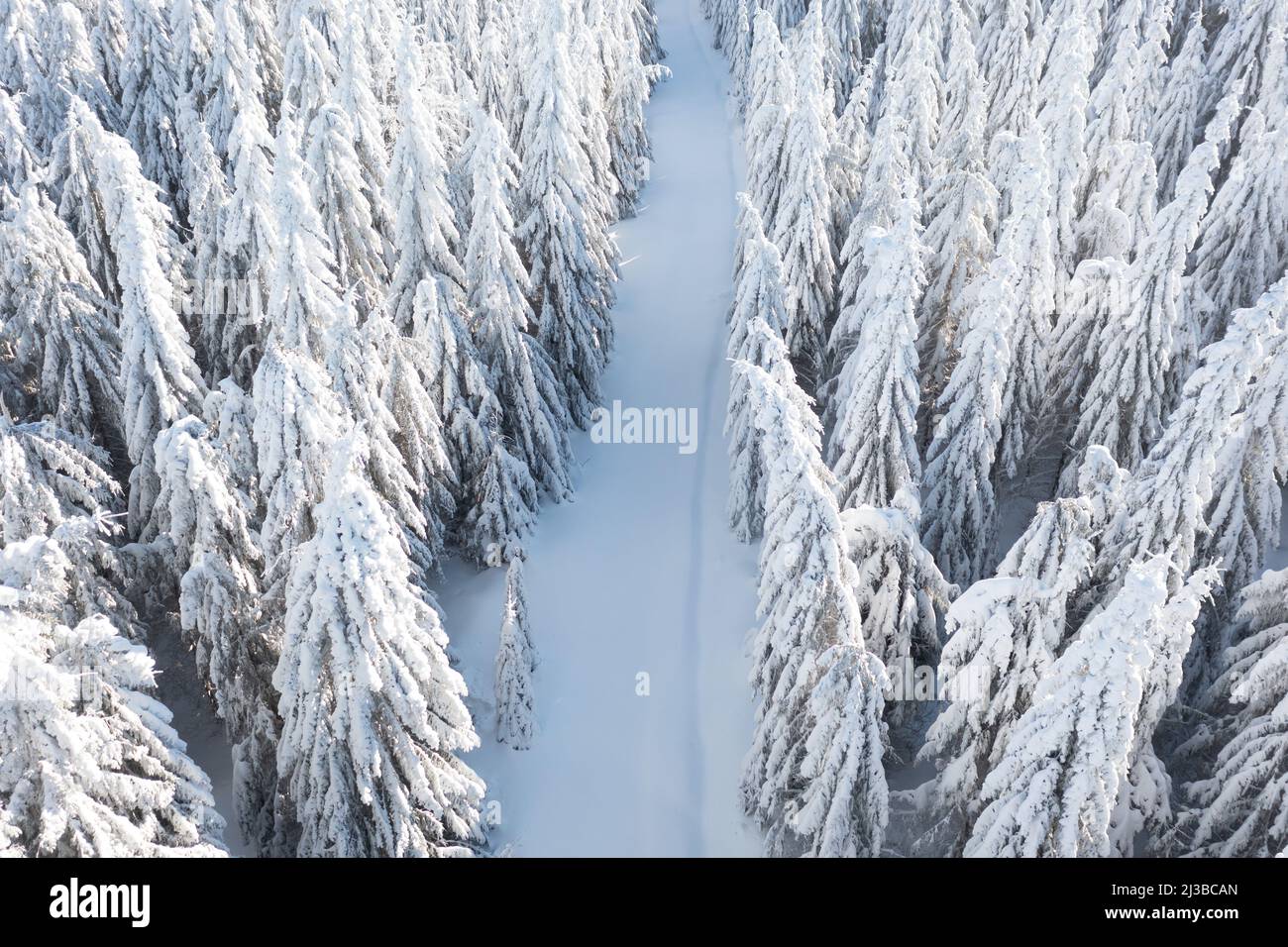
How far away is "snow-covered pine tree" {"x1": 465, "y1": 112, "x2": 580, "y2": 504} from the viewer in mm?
22031

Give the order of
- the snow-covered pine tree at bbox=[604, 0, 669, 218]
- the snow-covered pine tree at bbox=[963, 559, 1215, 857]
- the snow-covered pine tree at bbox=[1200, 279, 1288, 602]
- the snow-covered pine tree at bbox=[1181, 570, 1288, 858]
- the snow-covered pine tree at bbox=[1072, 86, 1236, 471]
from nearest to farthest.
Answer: the snow-covered pine tree at bbox=[963, 559, 1215, 857] → the snow-covered pine tree at bbox=[1181, 570, 1288, 858] → the snow-covered pine tree at bbox=[1200, 279, 1288, 602] → the snow-covered pine tree at bbox=[1072, 86, 1236, 471] → the snow-covered pine tree at bbox=[604, 0, 669, 218]

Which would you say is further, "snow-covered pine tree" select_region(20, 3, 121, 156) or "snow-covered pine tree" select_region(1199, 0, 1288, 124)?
"snow-covered pine tree" select_region(1199, 0, 1288, 124)

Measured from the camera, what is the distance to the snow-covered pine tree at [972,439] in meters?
18.6

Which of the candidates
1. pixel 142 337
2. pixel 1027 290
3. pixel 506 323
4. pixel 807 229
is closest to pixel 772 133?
pixel 807 229

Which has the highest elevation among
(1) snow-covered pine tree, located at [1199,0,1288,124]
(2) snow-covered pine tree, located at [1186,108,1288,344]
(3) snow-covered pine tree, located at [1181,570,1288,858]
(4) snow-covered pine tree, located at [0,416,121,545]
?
(1) snow-covered pine tree, located at [1199,0,1288,124]

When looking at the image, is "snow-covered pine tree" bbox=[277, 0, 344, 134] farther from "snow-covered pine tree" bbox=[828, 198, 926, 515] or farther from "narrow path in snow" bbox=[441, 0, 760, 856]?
"snow-covered pine tree" bbox=[828, 198, 926, 515]

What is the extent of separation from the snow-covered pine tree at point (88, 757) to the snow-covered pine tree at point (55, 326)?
345 inches

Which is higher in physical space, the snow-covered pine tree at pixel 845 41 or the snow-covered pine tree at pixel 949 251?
the snow-covered pine tree at pixel 845 41

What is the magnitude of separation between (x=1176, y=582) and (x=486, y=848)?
1331cm

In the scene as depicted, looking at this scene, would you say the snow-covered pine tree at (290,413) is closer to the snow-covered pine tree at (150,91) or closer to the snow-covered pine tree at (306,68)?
the snow-covered pine tree at (306,68)

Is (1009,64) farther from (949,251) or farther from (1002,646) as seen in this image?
(1002,646)

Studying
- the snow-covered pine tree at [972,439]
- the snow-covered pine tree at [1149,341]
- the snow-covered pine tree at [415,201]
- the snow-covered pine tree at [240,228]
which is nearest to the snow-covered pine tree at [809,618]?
the snow-covered pine tree at [972,439]

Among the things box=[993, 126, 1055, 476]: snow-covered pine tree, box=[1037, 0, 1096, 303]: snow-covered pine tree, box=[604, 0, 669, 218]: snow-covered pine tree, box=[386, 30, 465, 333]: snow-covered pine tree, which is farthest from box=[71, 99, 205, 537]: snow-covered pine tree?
box=[604, 0, 669, 218]: snow-covered pine tree

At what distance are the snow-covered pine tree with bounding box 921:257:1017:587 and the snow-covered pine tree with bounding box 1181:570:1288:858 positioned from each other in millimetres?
5984
